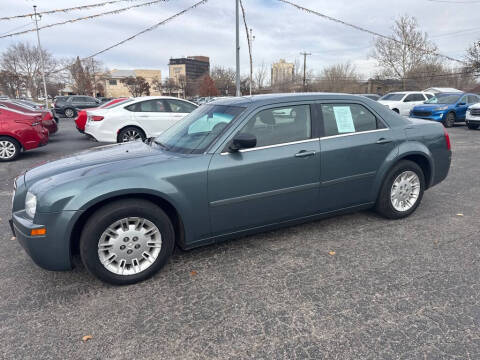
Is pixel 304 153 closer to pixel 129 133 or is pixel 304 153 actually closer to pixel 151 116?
pixel 151 116

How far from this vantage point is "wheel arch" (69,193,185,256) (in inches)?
105

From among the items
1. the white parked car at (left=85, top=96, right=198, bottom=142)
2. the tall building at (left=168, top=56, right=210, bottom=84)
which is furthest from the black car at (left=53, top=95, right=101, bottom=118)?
the tall building at (left=168, top=56, right=210, bottom=84)

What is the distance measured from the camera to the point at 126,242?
2.76 meters

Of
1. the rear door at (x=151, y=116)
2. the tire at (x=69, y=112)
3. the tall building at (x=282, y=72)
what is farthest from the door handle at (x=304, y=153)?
the tall building at (x=282, y=72)

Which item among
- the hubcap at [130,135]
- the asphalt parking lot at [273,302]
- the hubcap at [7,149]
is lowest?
the asphalt parking lot at [273,302]

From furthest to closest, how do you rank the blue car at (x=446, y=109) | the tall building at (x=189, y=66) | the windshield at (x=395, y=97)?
the tall building at (x=189, y=66) → the windshield at (x=395, y=97) → the blue car at (x=446, y=109)

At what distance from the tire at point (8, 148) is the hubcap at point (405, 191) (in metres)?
8.99

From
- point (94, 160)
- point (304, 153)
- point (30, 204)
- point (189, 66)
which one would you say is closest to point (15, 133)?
point (94, 160)

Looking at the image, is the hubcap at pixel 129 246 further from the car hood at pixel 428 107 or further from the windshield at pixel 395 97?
the windshield at pixel 395 97

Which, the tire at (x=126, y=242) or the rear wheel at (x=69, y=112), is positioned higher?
the rear wheel at (x=69, y=112)

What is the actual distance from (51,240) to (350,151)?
3.06 metres

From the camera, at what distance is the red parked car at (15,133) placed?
8156 mm

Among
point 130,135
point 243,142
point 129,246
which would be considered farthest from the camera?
point 130,135

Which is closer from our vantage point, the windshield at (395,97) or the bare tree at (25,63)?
the windshield at (395,97)
